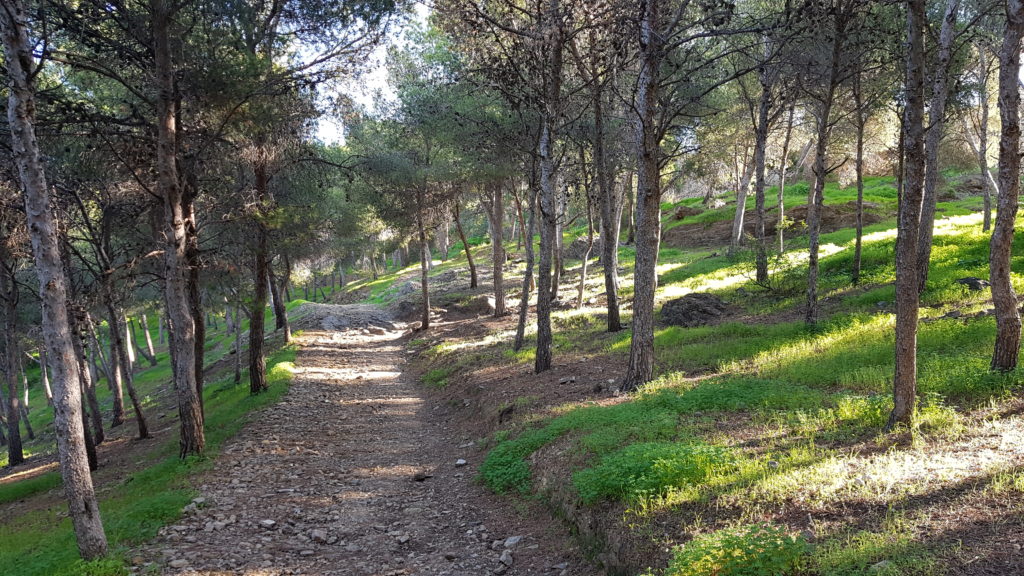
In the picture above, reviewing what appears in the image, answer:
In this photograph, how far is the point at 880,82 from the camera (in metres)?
18.5

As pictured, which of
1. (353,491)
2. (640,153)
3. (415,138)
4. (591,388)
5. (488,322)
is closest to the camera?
(353,491)

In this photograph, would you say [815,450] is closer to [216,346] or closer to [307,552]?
[307,552]

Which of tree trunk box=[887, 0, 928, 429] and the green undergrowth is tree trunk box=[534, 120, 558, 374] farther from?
tree trunk box=[887, 0, 928, 429]

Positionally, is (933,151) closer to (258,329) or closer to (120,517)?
(120,517)

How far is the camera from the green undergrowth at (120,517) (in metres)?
6.13

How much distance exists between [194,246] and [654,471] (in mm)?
9915

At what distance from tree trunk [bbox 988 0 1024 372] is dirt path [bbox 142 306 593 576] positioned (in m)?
6.49

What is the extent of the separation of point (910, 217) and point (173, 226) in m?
11.3

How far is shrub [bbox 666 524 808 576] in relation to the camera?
3939 mm

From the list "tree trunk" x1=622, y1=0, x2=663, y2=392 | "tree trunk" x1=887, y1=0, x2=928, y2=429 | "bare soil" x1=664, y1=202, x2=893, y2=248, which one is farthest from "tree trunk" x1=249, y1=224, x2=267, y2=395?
"bare soil" x1=664, y1=202, x2=893, y2=248

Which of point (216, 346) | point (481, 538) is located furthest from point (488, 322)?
point (216, 346)

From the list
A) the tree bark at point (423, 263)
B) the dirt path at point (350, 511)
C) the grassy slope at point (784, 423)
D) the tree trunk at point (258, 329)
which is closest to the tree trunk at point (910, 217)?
the grassy slope at point (784, 423)

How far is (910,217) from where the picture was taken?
240 inches

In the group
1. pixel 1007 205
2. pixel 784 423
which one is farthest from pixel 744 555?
pixel 1007 205
